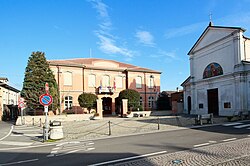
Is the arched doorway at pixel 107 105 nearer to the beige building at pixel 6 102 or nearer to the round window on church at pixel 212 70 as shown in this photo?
the beige building at pixel 6 102

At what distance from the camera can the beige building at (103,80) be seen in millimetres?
35941

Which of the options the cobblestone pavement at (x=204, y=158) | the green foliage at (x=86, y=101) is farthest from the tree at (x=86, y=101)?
the cobblestone pavement at (x=204, y=158)

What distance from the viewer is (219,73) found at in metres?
28.2

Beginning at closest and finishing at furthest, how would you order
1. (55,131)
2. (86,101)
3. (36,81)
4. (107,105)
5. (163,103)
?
(55,131)
(36,81)
(86,101)
(163,103)
(107,105)

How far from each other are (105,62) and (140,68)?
24.8 ft

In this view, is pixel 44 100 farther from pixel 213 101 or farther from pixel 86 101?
pixel 213 101

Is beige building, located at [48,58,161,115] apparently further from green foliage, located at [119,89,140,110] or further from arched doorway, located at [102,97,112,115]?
green foliage, located at [119,89,140,110]

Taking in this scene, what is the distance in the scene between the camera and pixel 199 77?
32.3 metres

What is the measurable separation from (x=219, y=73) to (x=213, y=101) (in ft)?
13.6

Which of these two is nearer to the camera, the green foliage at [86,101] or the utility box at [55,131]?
the utility box at [55,131]

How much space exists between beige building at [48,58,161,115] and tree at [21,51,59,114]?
193 inches

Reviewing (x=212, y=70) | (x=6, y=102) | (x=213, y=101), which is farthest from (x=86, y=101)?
(x=212, y=70)

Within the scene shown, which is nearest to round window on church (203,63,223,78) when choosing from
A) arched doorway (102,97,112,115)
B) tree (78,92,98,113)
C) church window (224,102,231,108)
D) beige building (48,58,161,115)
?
church window (224,102,231,108)

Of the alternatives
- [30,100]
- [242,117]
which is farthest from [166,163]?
[30,100]
